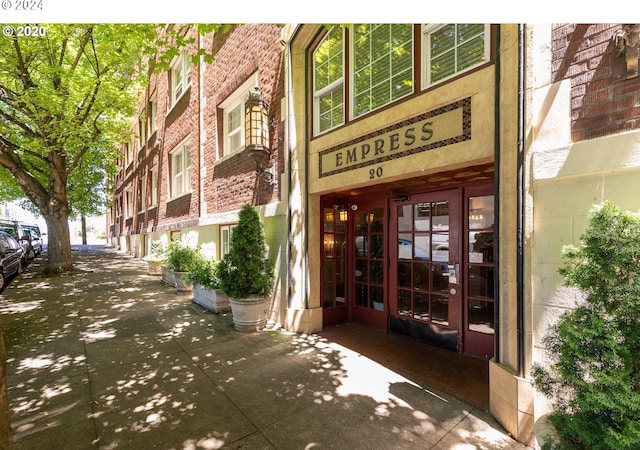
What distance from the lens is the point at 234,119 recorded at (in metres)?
8.88

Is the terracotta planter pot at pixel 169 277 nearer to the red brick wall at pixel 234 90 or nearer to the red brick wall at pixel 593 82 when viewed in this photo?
the red brick wall at pixel 234 90

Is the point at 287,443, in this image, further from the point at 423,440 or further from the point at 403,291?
the point at 403,291

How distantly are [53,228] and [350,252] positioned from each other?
13.0 metres

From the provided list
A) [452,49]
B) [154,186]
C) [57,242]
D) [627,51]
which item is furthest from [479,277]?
[154,186]

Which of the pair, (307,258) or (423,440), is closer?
(423,440)

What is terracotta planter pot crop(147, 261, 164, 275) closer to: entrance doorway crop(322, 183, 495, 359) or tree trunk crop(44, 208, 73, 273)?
tree trunk crop(44, 208, 73, 273)

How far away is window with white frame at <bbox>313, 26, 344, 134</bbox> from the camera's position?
5660 millimetres

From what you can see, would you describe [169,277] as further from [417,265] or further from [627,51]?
[627,51]

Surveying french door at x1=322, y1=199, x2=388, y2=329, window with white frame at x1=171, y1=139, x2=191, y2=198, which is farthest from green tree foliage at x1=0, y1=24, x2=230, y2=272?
french door at x1=322, y1=199, x2=388, y2=329

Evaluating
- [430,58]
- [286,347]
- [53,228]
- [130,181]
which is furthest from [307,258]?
[130,181]

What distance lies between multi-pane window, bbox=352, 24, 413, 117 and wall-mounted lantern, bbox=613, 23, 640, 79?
2.23 metres

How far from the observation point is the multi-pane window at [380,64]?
14.6 feet

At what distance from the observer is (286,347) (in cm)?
520

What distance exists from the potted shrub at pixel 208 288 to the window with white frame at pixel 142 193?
11.4 meters
